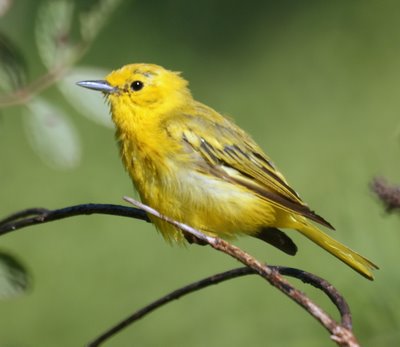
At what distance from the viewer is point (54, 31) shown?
6.44 feet

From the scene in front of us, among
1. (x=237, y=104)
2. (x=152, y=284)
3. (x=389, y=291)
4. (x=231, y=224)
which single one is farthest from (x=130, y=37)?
(x=389, y=291)

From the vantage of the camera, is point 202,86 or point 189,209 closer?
point 189,209

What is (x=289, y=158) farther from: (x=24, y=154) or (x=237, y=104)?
(x=24, y=154)

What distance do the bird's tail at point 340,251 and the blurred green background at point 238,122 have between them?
2.1 inches

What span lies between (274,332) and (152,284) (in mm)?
1050

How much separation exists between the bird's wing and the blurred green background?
0.19 m

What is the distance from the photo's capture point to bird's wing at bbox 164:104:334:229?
2.66 metres

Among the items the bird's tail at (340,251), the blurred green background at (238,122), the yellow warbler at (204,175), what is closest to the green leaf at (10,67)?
the yellow warbler at (204,175)

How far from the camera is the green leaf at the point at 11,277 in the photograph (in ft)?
5.63

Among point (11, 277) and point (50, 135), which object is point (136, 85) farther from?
point (11, 277)

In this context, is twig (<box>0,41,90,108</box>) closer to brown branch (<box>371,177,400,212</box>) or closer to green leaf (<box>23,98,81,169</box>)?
green leaf (<box>23,98,81,169</box>)

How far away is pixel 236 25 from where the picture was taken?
5.52 meters

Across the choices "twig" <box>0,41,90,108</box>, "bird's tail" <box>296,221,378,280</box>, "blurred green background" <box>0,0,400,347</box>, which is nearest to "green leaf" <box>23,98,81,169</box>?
"twig" <box>0,41,90,108</box>

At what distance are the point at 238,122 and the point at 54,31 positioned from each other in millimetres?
2975
